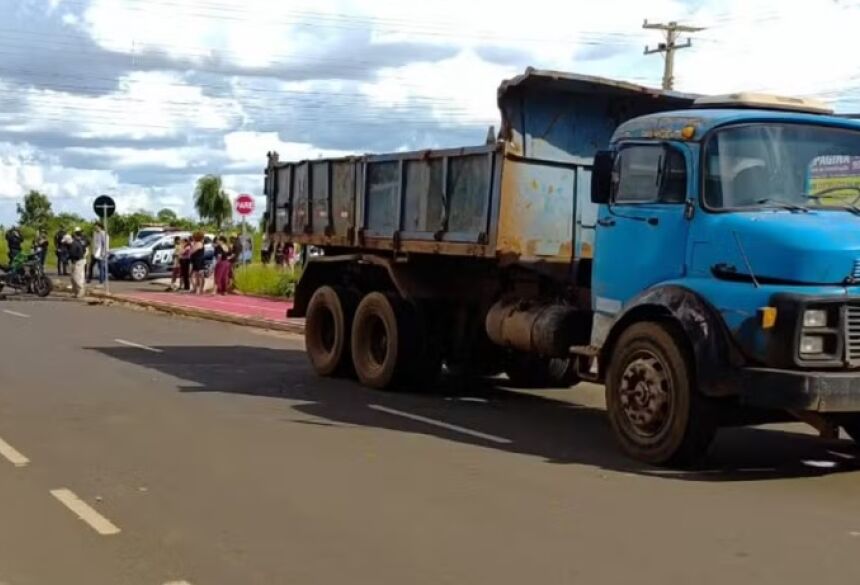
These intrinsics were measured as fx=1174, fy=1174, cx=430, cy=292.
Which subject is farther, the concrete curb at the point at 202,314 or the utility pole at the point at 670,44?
the utility pole at the point at 670,44

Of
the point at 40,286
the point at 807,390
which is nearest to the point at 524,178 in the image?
the point at 807,390

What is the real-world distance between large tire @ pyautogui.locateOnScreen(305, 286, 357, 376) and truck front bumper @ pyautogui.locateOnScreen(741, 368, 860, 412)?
6.94 meters

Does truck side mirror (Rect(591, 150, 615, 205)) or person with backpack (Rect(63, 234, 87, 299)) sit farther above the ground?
truck side mirror (Rect(591, 150, 615, 205))

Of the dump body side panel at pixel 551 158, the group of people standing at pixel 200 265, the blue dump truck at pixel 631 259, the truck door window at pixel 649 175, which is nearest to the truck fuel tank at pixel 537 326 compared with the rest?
the blue dump truck at pixel 631 259

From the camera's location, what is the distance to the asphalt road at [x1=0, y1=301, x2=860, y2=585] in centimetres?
598

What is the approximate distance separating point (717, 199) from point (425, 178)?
4.56 m

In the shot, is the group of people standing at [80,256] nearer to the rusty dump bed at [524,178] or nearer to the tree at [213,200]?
the rusty dump bed at [524,178]

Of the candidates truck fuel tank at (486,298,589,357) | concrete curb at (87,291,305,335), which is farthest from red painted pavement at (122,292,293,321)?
truck fuel tank at (486,298,589,357)

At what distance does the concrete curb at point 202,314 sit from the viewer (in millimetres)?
22266

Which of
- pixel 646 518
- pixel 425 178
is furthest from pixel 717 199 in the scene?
pixel 425 178

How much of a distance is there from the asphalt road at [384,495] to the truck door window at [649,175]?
6.72ft

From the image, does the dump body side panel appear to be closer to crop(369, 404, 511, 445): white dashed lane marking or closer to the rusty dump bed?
the rusty dump bed

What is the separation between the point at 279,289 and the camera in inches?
1226

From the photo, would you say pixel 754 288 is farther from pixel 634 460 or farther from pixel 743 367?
pixel 634 460
